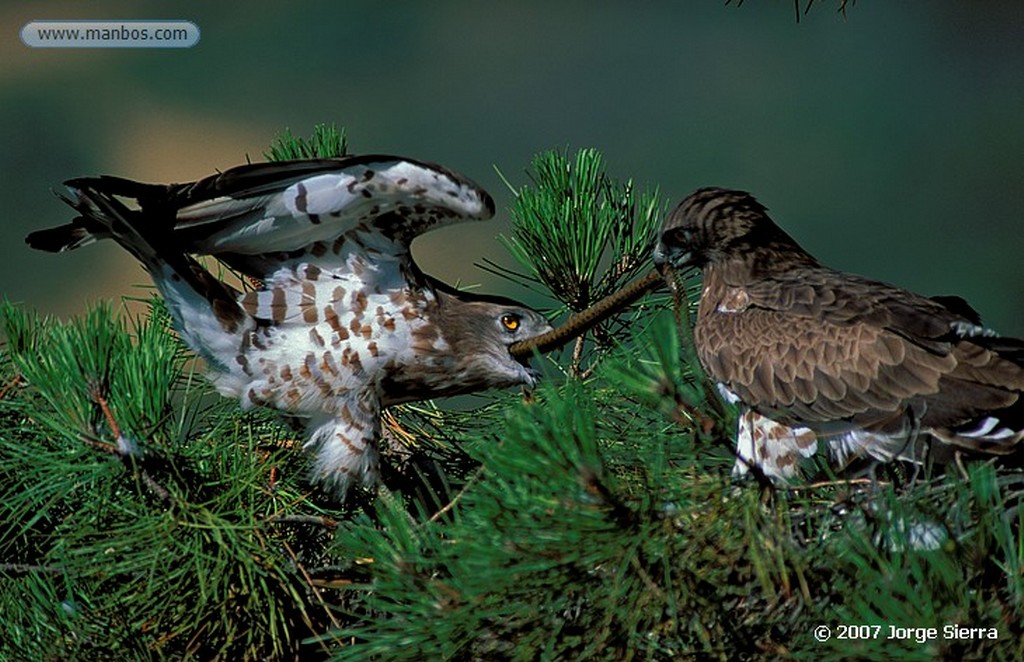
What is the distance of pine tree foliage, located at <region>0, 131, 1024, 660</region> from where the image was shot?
3.59 feet

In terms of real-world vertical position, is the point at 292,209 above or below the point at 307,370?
above

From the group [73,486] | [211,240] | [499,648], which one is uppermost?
[211,240]

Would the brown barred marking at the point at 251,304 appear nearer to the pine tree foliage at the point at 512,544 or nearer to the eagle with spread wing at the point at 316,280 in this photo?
the eagle with spread wing at the point at 316,280

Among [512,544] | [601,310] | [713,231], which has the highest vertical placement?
[713,231]

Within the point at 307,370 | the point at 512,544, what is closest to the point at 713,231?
the point at 307,370

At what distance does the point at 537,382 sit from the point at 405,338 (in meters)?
0.29

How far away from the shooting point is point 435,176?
1.91m

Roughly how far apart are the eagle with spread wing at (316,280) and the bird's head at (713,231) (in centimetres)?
32

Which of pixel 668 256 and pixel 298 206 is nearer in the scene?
pixel 298 206

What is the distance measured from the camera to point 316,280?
2.03 meters

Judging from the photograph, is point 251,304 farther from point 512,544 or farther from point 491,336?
point 512,544

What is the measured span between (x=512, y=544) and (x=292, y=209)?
0.95m

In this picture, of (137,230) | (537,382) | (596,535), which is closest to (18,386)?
(137,230)

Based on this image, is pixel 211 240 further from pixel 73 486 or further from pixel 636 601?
pixel 636 601
